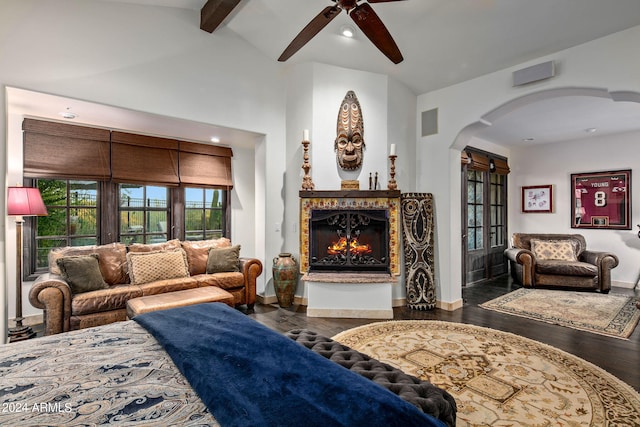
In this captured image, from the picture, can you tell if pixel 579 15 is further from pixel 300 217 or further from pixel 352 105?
pixel 300 217

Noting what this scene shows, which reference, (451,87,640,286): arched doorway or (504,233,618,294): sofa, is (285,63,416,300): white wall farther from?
(504,233,618,294): sofa

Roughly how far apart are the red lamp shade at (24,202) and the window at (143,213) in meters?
1.34

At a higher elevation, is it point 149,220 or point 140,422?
point 149,220

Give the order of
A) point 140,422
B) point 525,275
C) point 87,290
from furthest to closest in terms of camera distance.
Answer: point 525,275 → point 87,290 → point 140,422

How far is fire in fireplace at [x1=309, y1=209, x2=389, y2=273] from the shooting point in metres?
4.45

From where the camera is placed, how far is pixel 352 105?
450 centimetres

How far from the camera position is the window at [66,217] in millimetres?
4012

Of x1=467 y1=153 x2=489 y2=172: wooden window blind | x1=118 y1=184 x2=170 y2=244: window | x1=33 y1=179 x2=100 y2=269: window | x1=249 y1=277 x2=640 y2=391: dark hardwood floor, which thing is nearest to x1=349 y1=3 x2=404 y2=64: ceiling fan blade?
x1=249 y1=277 x2=640 y2=391: dark hardwood floor

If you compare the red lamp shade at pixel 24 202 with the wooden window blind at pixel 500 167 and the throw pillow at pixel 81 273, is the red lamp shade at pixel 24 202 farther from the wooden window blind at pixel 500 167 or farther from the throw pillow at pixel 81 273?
the wooden window blind at pixel 500 167

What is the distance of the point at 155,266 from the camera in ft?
Answer: 13.0

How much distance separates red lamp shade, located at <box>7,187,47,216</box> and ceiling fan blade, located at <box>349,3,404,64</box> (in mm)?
3525

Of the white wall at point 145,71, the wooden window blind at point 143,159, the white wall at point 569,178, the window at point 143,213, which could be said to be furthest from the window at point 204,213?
the white wall at point 569,178

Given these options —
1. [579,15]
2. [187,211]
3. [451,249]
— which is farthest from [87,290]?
[579,15]

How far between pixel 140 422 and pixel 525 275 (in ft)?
20.7
